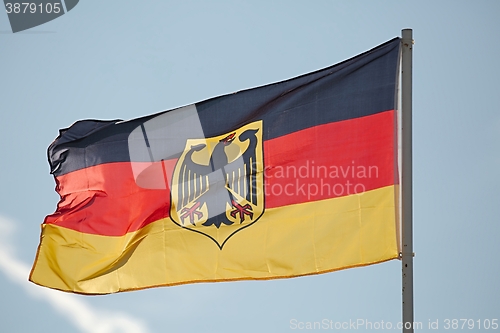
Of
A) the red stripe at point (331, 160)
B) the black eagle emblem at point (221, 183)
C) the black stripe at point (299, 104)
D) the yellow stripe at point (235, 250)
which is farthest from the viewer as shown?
the black eagle emblem at point (221, 183)

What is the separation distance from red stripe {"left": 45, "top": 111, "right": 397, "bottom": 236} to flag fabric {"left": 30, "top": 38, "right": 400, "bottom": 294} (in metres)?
0.02

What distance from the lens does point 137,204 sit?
1527 cm

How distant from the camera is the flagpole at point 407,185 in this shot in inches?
440

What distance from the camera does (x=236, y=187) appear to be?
14.0 meters

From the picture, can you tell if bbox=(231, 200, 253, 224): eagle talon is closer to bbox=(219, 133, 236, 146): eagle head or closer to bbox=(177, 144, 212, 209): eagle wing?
bbox=(177, 144, 212, 209): eagle wing

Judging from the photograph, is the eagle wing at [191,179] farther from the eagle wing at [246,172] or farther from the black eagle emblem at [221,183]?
the eagle wing at [246,172]

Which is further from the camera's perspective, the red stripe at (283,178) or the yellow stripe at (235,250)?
the red stripe at (283,178)

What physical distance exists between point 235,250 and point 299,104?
2336 millimetres

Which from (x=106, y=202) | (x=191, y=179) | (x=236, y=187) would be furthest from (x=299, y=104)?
(x=106, y=202)

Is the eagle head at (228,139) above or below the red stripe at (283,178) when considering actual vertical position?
above

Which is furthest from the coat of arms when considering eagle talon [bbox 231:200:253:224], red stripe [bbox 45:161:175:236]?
red stripe [bbox 45:161:175:236]

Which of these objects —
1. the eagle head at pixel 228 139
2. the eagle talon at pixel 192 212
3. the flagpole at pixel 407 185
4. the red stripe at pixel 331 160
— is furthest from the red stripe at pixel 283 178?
the eagle head at pixel 228 139

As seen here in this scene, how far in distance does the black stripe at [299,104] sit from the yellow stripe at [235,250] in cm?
125

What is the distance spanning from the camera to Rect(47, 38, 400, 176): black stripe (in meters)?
12.6
